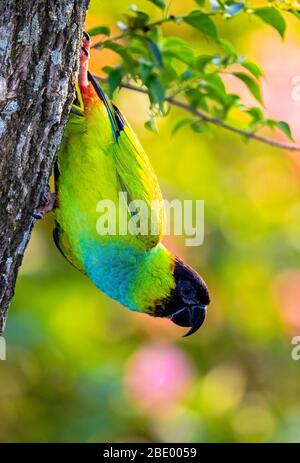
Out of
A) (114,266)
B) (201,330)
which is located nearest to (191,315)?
(114,266)

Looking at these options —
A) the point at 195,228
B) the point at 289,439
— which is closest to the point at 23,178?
the point at 195,228

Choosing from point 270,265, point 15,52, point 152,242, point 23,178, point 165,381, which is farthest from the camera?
point 270,265

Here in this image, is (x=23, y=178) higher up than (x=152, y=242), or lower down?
lower down

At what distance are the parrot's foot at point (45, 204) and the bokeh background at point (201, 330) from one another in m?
1.59

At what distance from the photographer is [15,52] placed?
2191 millimetres

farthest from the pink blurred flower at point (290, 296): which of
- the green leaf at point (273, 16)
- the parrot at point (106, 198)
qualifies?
the green leaf at point (273, 16)

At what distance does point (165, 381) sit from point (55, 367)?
79 centimetres

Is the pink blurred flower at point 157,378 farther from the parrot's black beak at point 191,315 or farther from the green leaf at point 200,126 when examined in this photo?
the green leaf at point 200,126

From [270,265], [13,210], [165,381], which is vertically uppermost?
[270,265]

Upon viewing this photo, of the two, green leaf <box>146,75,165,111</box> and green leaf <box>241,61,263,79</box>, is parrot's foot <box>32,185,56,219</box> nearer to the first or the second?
green leaf <box>146,75,165,111</box>

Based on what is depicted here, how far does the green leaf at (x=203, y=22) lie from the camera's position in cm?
255

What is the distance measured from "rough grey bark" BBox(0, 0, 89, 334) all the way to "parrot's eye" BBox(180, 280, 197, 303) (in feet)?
3.65

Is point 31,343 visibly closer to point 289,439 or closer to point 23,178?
point 289,439

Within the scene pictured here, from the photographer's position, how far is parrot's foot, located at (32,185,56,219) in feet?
8.73
